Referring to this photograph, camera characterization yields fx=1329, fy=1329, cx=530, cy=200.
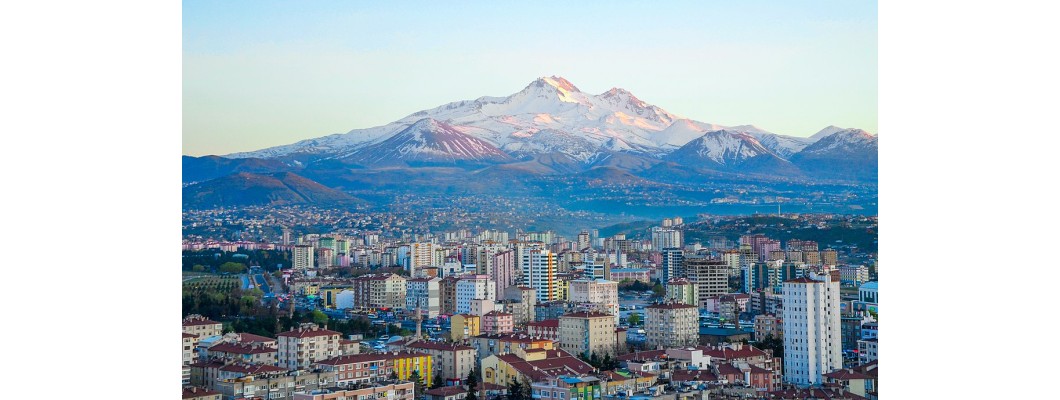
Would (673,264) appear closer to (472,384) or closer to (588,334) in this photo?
(588,334)

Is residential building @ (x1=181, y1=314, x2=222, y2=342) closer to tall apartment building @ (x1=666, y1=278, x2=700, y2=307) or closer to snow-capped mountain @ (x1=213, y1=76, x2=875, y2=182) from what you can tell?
tall apartment building @ (x1=666, y1=278, x2=700, y2=307)

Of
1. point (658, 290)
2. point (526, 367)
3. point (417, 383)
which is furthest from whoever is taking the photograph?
point (658, 290)

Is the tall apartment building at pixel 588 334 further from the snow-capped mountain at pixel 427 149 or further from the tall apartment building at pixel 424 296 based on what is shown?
the snow-capped mountain at pixel 427 149

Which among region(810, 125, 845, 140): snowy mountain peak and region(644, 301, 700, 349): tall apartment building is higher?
region(810, 125, 845, 140): snowy mountain peak

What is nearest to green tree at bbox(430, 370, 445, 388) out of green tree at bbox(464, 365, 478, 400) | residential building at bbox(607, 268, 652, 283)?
green tree at bbox(464, 365, 478, 400)

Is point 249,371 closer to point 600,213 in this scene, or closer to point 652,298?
point 652,298

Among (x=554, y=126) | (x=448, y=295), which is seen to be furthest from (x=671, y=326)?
(x=554, y=126)
